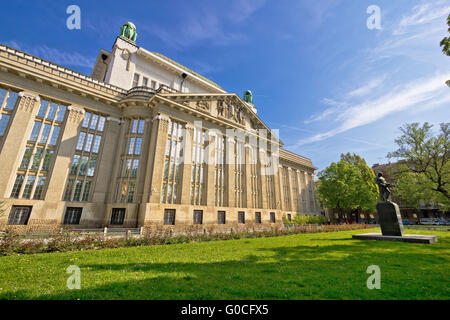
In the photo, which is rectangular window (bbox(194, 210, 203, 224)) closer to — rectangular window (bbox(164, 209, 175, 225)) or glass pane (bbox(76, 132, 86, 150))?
rectangular window (bbox(164, 209, 175, 225))

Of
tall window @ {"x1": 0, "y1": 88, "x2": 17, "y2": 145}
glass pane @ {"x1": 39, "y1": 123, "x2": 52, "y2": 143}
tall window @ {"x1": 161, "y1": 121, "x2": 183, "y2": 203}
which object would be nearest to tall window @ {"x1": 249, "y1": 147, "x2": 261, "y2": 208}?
tall window @ {"x1": 161, "y1": 121, "x2": 183, "y2": 203}

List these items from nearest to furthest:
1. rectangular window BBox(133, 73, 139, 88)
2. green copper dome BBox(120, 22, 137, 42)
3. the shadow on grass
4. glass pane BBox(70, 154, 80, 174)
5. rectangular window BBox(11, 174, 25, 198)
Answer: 1. the shadow on grass
2. rectangular window BBox(11, 174, 25, 198)
3. glass pane BBox(70, 154, 80, 174)
4. rectangular window BBox(133, 73, 139, 88)
5. green copper dome BBox(120, 22, 137, 42)

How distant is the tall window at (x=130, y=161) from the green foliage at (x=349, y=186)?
40528mm

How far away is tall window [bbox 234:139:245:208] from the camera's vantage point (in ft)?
121

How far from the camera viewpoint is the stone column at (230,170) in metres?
34.5

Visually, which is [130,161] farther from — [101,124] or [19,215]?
[19,215]

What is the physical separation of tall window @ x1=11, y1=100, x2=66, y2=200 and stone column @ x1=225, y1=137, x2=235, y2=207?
2512cm

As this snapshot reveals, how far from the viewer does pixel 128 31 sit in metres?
39.0

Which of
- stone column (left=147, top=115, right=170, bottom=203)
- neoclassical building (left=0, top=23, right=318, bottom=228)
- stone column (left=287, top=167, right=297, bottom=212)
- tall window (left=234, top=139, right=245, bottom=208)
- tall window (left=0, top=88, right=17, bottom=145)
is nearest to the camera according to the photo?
tall window (left=0, top=88, right=17, bottom=145)

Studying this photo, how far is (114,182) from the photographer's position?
1065 inches

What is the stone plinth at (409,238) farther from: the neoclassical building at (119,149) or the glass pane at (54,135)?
the glass pane at (54,135)

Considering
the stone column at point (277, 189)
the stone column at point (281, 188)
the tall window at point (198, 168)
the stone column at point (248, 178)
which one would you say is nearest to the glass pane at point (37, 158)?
the tall window at point (198, 168)
